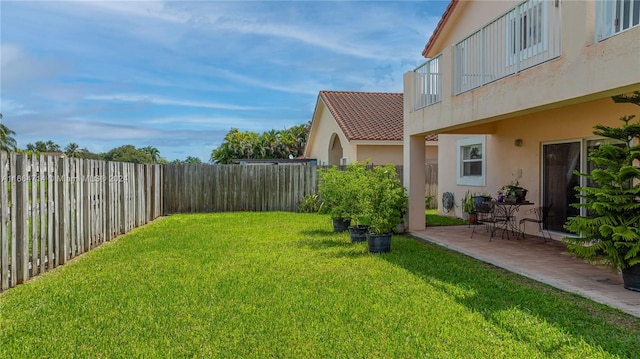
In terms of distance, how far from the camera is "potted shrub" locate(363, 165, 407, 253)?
27.7 feet

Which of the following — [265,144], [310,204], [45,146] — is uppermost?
[45,146]

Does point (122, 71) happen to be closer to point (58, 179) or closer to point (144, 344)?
point (58, 179)

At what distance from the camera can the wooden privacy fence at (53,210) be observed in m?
5.95

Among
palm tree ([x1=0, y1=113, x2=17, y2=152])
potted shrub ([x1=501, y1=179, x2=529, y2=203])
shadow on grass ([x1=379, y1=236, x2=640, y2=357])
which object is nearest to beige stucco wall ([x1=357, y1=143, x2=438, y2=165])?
potted shrub ([x1=501, y1=179, x2=529, y2=203])

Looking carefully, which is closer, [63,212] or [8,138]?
[63,212]

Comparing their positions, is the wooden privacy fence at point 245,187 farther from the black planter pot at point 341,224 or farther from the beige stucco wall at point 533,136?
the beige stucco wall at point 533,136

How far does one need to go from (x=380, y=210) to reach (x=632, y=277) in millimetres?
4251

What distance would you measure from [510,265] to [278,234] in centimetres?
574

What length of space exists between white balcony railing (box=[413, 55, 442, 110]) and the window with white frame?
311cm

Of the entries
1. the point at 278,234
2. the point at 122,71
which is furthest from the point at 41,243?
the point at 122,71

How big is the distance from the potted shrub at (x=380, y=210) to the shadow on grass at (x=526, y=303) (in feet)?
1.64

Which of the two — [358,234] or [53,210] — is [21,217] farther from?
[358,234]

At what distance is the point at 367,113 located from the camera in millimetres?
22297

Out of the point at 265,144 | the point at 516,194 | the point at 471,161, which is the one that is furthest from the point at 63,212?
the point at 265,144
